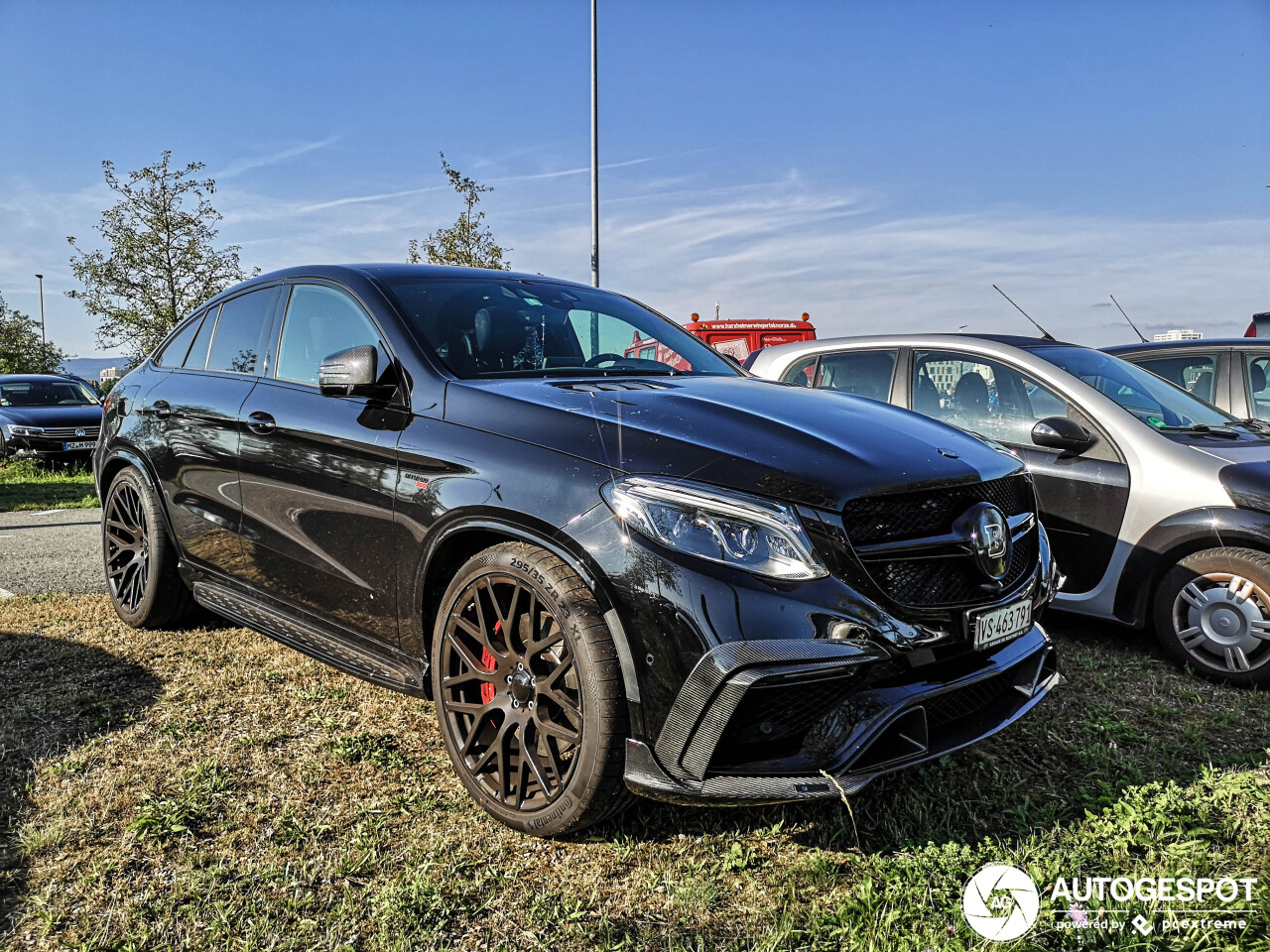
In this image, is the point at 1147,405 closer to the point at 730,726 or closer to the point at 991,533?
the point at 991,533

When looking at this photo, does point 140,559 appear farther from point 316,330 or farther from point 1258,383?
point 1258,383

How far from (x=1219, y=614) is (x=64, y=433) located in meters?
15.4

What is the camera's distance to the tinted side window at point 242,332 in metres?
3.94

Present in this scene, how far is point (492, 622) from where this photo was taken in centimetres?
266

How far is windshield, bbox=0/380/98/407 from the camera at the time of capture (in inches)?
604

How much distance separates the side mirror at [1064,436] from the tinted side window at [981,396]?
0.16m

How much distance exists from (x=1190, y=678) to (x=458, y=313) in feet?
11.7

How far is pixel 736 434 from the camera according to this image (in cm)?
256

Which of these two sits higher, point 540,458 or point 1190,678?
point 540,458

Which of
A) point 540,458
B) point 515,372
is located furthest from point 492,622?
point 515,372

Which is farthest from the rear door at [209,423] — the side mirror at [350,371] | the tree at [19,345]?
the tree at [19,345]

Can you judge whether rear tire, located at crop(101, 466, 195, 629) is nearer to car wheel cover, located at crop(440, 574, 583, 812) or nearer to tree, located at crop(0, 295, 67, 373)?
car wheel cover, located at crop(440, 574, 583, 812)

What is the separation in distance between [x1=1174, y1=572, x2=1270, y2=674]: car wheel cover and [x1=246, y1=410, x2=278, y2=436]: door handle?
403cm

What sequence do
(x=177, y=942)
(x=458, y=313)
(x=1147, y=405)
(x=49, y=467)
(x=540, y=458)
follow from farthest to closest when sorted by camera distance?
(x=49, y=467) < (x=1147, y=405) < (x=458, y=313) < (x=540, y=458) < (x=177, y=942)
